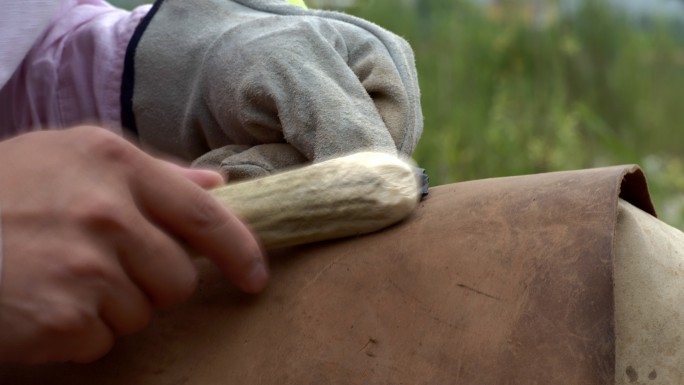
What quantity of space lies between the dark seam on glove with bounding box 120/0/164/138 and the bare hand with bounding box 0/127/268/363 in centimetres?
37

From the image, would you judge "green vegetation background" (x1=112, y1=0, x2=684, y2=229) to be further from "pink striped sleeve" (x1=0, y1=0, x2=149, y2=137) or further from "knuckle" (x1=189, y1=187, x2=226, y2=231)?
"knuckle" (x1=189, y1=187, x2=226, y2=231)

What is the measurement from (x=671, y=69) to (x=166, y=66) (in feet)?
11.7

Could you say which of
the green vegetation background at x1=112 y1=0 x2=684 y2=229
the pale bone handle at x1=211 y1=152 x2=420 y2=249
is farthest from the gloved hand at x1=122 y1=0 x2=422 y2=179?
the green vegetation background at x1=112 y1=0 x2=684 y2=229

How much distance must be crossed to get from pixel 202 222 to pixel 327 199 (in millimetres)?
107

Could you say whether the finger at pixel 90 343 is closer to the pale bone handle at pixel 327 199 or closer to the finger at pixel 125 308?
the finger at pixel 125 308

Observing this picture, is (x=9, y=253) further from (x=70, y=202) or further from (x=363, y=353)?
(x=363, y=353)

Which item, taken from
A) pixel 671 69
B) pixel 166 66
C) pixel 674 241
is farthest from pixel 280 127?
pixel 671 69

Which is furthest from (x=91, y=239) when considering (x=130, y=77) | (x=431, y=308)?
(x=130, y=77)

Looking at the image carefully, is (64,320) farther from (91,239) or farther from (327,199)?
(327,199)

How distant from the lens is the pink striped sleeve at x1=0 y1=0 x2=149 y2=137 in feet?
3.88

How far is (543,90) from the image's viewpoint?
3.64 meters

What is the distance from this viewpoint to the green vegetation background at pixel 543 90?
3.20m

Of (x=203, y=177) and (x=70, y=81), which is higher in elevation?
(x=203, y=177)

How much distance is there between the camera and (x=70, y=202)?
0.76 metres
